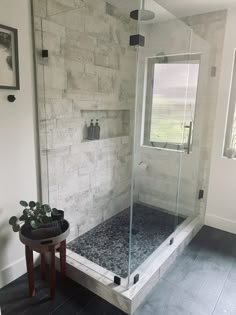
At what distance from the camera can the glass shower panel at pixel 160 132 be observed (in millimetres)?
2340

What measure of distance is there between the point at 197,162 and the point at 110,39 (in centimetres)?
168

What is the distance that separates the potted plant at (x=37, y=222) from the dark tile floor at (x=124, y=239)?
56 centimetres

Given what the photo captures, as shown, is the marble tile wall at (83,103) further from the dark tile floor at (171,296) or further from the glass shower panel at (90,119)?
the dark tile floor at (171,296)

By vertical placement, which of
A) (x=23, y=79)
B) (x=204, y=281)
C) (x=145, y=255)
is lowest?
(x=204, y=281)

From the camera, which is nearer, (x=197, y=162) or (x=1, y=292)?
(x=1, y=292)

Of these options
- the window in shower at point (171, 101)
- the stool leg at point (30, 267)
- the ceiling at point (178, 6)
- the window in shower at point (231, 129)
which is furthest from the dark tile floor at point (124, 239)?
the ceiling at point (178, 6)

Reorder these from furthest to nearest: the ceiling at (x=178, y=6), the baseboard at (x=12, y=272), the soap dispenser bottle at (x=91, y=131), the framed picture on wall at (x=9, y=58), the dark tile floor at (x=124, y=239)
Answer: the soap dispenser bottle at (x=91, y=131), the ceiling at (x=178, y=6), the dark tile floor at (x=124, y=239), the baseboard at (x=12, y=272), the framed picture on wall at (x=9, y=58)

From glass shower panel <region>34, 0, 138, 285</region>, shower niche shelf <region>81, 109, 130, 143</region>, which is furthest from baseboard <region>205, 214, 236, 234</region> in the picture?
shower niche shelf <region>81, 109, 130, 143</region>

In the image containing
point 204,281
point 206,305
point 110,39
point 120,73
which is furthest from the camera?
point 120,73

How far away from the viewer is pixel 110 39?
2.49 m

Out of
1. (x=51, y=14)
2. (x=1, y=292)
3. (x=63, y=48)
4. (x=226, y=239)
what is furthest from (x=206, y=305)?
(x=51, y=14)

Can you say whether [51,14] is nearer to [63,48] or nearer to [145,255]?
[63,48]

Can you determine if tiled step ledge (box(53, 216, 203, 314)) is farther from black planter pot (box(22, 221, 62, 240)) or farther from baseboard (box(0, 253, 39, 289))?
black planter pot (box(22, 221, 62, 240))

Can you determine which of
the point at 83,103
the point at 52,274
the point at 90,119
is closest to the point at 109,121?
the point at 90,119
